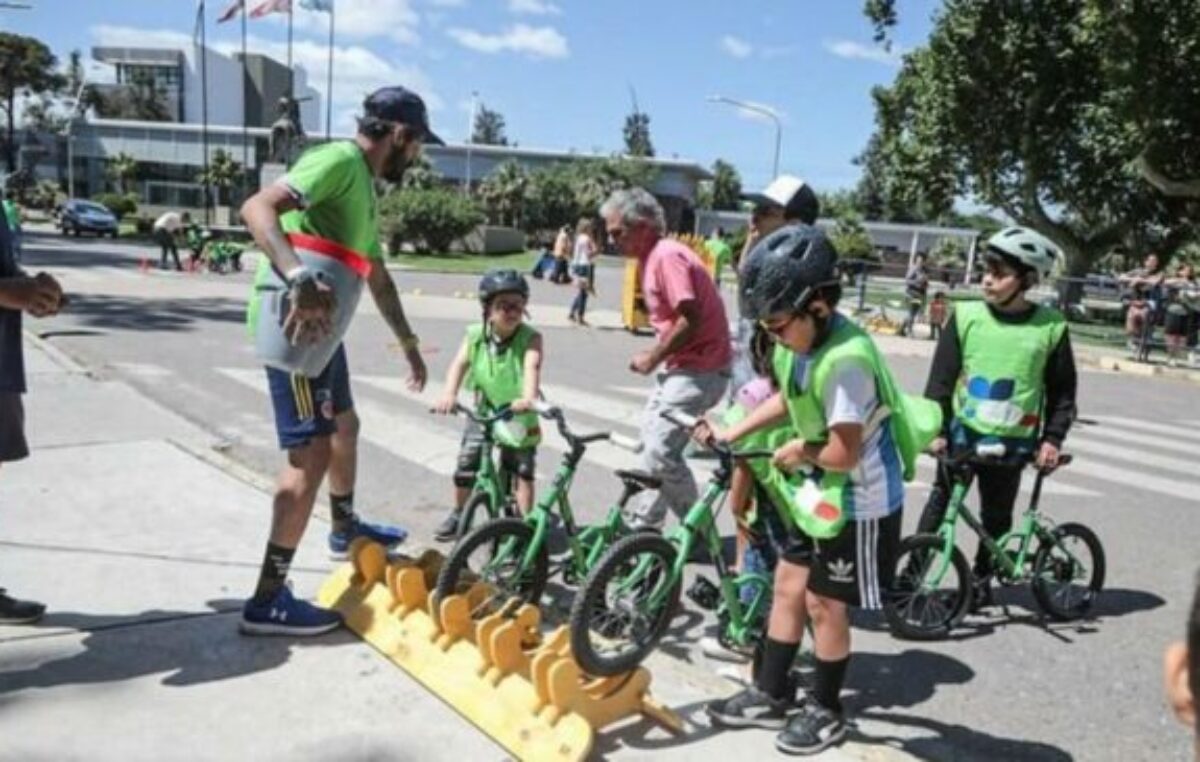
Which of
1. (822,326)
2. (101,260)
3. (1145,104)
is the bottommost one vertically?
(101,260)

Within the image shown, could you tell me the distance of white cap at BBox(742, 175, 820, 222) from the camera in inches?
202

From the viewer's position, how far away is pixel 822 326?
3279mm

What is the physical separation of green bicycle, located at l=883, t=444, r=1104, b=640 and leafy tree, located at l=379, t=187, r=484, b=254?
127ft

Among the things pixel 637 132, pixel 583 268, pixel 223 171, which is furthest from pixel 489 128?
pixel 583 268

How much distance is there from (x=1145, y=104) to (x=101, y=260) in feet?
87.8

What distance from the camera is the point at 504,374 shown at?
5133mm

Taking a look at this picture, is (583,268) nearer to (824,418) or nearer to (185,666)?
(185,666)

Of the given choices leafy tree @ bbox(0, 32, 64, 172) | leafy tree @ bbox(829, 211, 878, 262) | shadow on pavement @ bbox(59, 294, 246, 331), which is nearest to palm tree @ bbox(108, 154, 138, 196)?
leafy tree @ bbox(0, 32, 64, 172)

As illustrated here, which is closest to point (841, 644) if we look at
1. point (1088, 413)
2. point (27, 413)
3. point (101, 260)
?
point (27, 413)

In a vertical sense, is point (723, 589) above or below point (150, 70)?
below

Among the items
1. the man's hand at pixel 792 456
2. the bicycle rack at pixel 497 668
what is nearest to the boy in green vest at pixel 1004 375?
the man's hand at pixel 792 456

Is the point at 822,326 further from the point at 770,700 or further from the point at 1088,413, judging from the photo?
the point at 1088,413

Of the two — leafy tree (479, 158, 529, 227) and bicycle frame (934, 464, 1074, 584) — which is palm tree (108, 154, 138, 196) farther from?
bicycle frame (934, 464, 1074, 584)

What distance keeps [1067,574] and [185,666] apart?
4.16m
